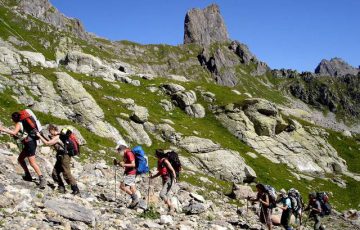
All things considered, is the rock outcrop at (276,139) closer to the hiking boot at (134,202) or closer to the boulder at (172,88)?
the boulder at (172,88)

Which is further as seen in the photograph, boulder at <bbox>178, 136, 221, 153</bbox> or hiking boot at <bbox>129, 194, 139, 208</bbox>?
boulder at <bbox>178, 136, 221, 153</bbox>

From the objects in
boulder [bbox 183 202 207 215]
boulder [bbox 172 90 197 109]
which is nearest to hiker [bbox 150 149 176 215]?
boulder [bbox 183 202 207 215]

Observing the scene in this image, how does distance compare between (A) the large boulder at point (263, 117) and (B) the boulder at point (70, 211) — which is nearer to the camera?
(B) the boulder at point (70, 211)

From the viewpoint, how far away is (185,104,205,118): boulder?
71.3 m

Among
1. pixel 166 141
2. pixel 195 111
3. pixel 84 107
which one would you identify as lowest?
pixel 166 141

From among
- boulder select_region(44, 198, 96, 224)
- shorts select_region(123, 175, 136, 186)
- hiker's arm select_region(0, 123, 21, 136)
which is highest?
hiker's arm select_region(0, 123, 21, 136)

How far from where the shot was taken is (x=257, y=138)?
223ft

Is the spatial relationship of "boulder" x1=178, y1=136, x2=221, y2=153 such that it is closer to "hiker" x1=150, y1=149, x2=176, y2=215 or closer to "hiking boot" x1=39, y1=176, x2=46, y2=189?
"hiker" x1=150, y1=149, x2=176, y2=215

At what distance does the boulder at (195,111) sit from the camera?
7131 cm

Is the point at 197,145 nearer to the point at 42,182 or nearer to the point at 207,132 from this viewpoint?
the point at 207,132

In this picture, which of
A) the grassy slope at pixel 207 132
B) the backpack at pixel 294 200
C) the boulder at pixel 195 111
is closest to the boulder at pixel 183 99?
the boulder at pixel 195 111

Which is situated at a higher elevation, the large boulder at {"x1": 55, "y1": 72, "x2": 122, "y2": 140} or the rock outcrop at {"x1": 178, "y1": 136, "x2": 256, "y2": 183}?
the large boulder at {"x1": 55, "y1": 72, "x2": 122, "y2": 140}

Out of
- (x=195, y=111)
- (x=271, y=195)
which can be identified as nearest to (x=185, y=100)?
(x=195, y=111)

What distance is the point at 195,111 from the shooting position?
72.1 metres
